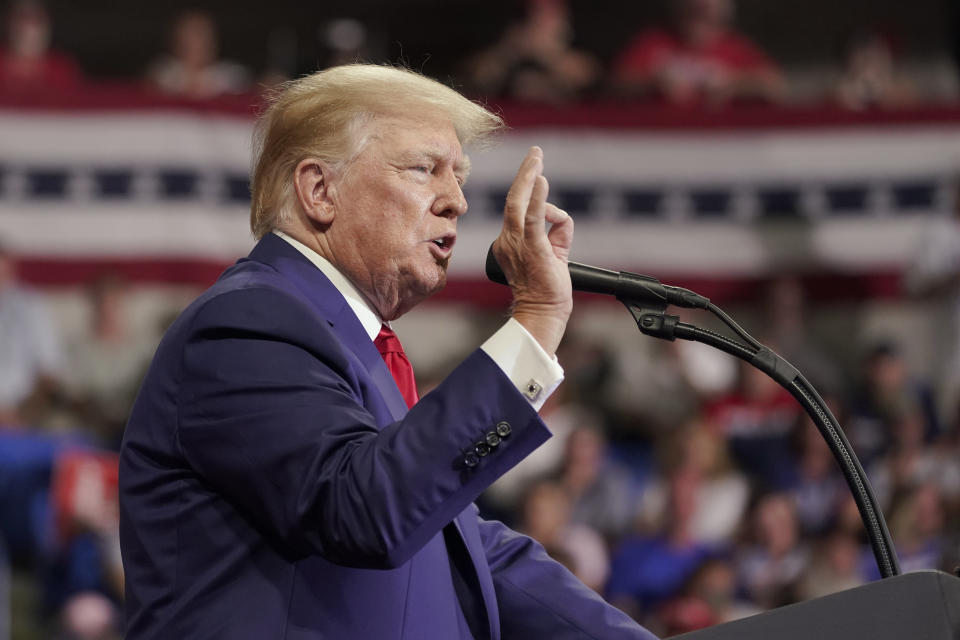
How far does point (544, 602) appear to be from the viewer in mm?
2023

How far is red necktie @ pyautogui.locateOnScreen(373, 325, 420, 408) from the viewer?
1976 mm

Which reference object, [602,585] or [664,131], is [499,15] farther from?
[602,585]

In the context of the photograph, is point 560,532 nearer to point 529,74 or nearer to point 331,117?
point 529,74

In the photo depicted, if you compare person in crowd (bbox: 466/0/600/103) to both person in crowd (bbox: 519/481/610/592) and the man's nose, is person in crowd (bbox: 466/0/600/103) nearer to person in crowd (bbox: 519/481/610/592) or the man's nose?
person in crowd (bbox: 519/481/610/592)

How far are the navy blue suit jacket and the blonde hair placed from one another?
7.6 inches

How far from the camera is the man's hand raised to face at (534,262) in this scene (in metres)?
1.64

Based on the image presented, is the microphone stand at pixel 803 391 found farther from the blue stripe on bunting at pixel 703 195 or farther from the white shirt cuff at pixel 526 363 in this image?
the blue stripe on bunting at pixel 703 195

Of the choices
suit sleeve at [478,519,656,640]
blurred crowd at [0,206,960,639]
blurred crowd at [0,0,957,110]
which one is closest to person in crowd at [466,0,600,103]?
blurred crowd at [0,0,957,110]

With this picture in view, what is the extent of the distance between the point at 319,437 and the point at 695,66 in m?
5.72

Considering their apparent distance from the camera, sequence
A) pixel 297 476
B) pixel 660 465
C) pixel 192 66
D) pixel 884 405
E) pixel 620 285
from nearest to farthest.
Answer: pixel 297 476, pixel 620 285, pixel 660 465, pixel 884 405, pixel 192 66

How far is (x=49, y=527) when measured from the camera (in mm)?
5344

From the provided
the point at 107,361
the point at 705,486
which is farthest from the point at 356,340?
the point at 107,361

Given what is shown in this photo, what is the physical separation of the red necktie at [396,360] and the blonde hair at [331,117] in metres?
0.22

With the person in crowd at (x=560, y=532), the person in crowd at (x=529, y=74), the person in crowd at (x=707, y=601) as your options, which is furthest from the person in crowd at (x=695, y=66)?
the person in crowd at (x=707, y=601)
